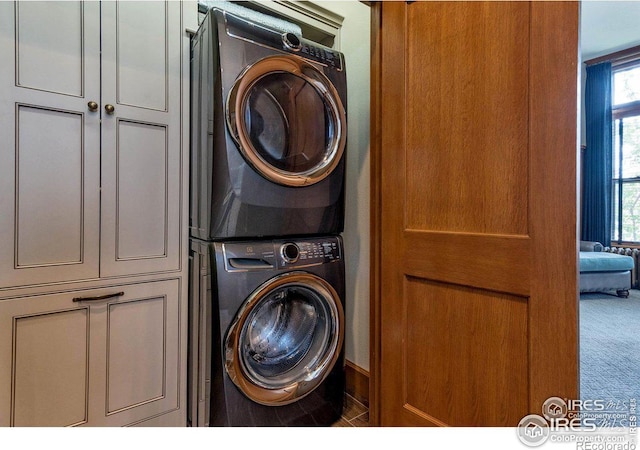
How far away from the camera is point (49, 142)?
116cm

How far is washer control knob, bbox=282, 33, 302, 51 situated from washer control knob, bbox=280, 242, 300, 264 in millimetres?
820

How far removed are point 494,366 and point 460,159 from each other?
0.71 m

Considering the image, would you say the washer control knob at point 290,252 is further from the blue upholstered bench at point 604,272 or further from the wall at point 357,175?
the blue upholstered bench at point 604,272

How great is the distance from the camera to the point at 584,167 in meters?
5.18

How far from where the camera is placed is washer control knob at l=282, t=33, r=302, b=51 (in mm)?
1364

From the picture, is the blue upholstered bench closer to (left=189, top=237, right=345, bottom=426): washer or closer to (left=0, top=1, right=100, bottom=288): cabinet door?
(left=189, top=237, right=345, bottom=426): washer

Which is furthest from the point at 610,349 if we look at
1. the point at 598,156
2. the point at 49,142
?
the point at 598,156

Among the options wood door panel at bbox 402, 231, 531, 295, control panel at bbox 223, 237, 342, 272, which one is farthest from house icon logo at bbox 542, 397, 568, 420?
control panel at bbox 223, 237, 342, 272

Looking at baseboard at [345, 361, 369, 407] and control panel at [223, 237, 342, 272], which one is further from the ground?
control panel at [223, 237, 342, 272]

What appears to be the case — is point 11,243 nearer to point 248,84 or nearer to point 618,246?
point 248,84

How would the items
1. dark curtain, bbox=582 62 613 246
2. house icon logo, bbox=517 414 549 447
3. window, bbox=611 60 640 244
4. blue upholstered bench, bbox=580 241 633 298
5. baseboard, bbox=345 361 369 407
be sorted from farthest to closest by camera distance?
dark curtain, bbox=582 62 613 246
window, bbox=611 60 640 244
blue upholstered bench, bbox=580 241 633 298
baseboard, bbox=345 361 369 407
house icon logo, bbox=517 414 549 447

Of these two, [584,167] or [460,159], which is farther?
[584,167]

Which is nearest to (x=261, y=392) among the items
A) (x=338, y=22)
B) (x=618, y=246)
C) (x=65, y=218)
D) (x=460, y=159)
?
(x=65, y=218)

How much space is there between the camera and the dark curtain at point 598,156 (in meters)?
4.98
